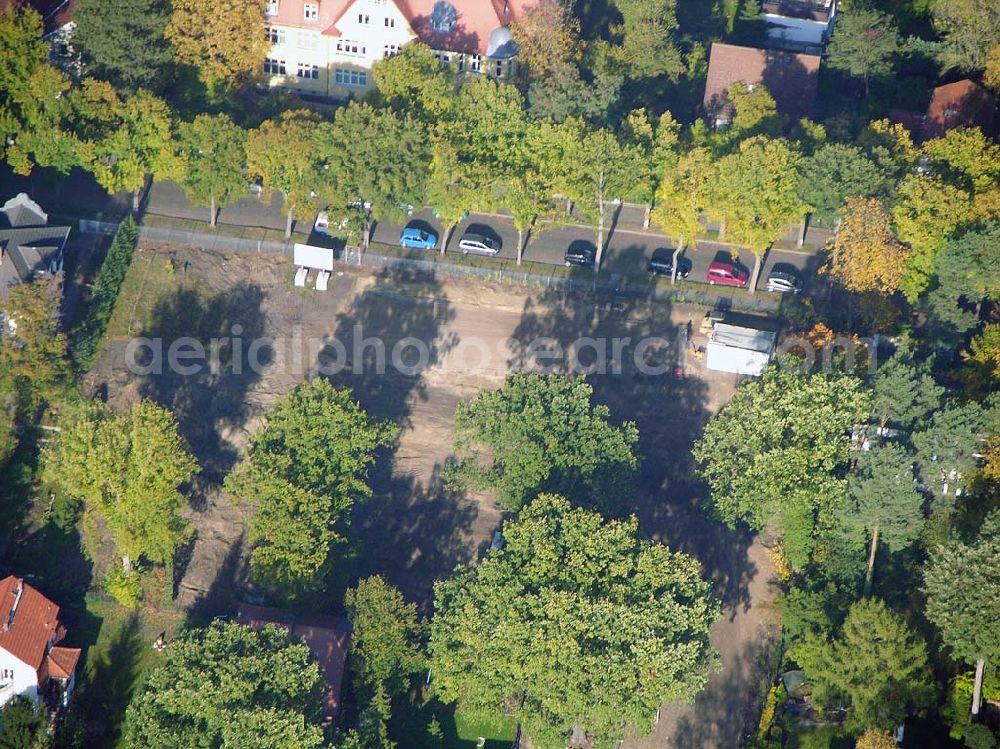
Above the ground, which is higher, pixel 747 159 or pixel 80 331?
pixel 747 159

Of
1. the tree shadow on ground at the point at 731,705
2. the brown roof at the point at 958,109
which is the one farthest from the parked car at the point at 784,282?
the tree shadow on ground at the point at 731,705

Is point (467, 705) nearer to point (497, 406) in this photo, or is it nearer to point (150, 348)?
point (497, 406)

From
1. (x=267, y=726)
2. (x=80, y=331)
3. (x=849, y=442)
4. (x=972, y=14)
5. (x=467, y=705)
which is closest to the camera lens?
(x=267, y=726)

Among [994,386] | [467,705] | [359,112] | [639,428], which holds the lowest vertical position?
[467,705]

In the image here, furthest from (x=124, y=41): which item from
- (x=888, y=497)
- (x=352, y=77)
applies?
(x=888, y=497)

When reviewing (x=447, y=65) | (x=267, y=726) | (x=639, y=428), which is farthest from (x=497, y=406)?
(x=447, y=65)

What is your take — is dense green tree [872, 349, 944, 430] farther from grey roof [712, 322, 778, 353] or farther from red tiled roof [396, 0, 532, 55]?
red tiled roof [396, 0, 532, 55]

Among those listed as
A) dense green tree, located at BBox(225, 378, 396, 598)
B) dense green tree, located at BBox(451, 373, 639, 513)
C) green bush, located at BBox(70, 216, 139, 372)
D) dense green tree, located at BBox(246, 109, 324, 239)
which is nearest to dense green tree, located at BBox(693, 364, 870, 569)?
dense green tree, located at BBox(451, 373, 639, 513)
